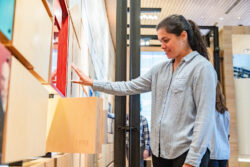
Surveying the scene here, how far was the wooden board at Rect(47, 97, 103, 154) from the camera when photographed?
1.05 meters

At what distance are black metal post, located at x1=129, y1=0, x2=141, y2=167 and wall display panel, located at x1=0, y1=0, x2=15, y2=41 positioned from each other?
113cm

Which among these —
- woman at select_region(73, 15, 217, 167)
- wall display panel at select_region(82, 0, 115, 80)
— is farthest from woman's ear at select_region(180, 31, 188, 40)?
wall display panel at select_region(82, 0, 115, 80)

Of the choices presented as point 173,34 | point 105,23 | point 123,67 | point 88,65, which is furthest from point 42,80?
point 105,23

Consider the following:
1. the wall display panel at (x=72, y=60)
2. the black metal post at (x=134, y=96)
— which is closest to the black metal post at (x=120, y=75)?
the black metal post at (x=134, y=96)

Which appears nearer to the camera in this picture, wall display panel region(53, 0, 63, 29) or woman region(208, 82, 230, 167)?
wall display panel region(53, 0, 63, 29)

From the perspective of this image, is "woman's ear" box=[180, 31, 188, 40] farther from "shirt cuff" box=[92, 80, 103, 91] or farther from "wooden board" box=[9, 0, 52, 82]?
"wooden board" box=[9, 0, 52, 82]

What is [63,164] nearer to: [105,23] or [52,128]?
[52,128]

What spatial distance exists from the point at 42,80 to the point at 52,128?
0.88ft

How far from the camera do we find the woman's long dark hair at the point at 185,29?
131 centimetres

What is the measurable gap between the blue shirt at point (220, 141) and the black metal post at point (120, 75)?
848mm

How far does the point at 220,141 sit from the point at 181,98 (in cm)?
110

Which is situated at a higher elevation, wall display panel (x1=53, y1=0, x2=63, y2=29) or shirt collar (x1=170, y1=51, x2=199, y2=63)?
wall display panel (x1=53, y1=0, x2=63, y2=29)

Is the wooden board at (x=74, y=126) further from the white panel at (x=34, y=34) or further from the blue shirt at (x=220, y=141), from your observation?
the blue shirt at (x=220, y=141)

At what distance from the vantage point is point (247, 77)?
9.64ft
